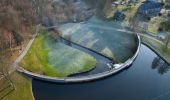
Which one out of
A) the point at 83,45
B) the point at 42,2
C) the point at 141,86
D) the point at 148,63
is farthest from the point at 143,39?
the point at 42,2

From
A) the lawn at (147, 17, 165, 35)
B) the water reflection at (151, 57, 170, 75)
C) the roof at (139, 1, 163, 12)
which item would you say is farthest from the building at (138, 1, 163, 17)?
the water reflection at (151, 57, 170, 75)

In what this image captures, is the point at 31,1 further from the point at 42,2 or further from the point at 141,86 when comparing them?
the point at 141,86

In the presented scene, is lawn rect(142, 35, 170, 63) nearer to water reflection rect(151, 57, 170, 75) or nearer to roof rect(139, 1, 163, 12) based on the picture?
water reflection rect(151, 57, 170, 75)

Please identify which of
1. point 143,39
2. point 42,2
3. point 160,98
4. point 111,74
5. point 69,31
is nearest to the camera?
point 160,98

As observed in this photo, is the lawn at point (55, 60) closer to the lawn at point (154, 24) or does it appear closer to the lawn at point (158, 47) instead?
the lawn at point (158, 47)

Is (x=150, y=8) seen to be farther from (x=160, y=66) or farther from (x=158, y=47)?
(x=160, y=66)

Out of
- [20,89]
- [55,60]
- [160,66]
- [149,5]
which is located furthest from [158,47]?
[20,89]
